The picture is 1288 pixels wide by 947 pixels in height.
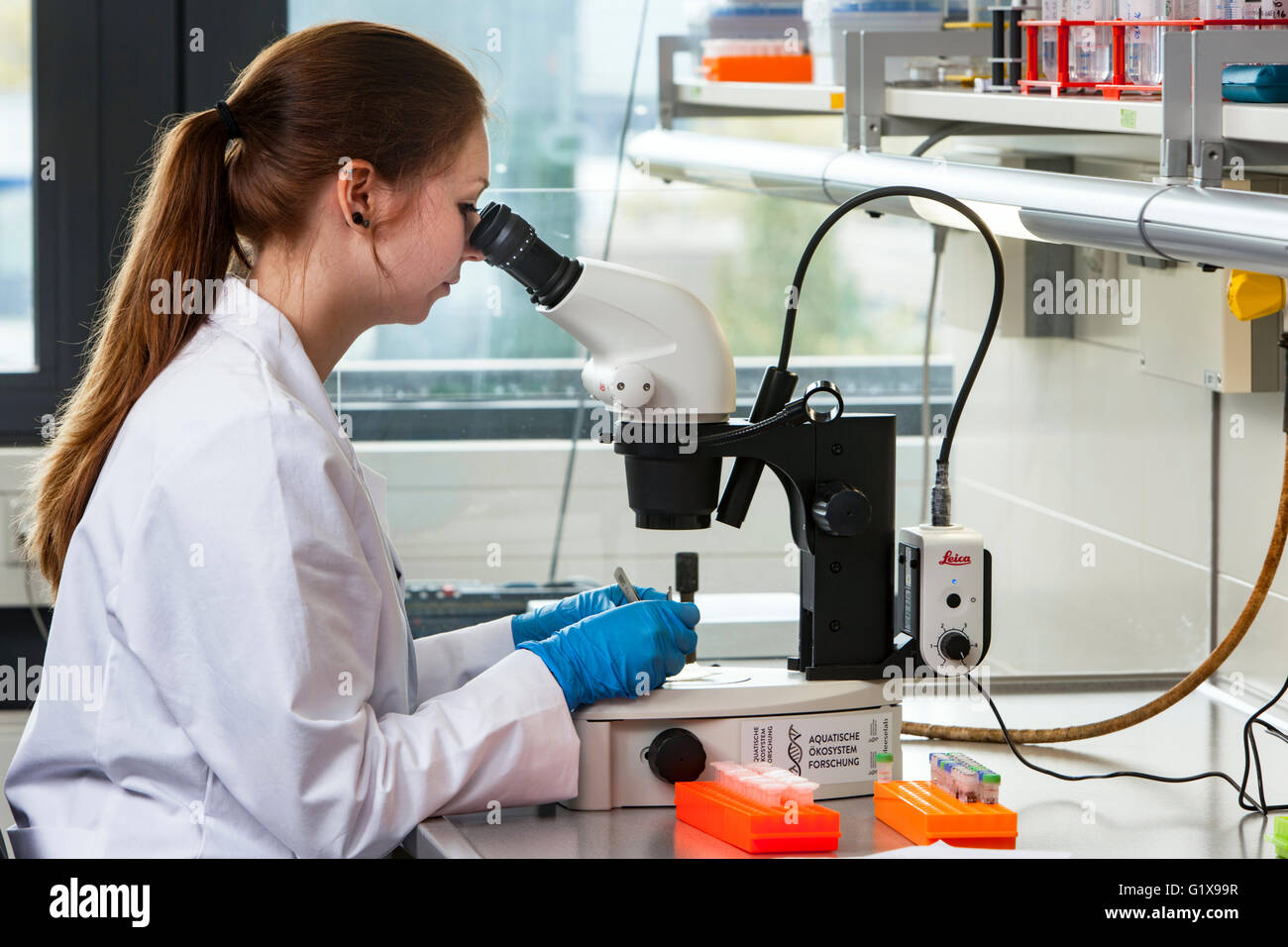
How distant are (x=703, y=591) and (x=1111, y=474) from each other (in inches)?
21.9

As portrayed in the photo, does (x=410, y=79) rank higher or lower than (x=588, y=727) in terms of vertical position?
higher

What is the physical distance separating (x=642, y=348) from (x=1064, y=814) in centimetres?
52

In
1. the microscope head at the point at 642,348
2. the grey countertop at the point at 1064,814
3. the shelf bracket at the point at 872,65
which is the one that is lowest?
the grey countertop at the point at 1064,814

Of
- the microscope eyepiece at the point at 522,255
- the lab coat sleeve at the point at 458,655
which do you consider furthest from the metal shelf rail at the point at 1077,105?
the lab coat sleeve at the point at 458,655

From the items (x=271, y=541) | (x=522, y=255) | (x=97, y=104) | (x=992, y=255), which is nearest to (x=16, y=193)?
(x=97, y=104)

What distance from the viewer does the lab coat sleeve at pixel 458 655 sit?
1412 millimetres

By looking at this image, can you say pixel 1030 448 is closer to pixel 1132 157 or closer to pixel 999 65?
pixel 1132 157

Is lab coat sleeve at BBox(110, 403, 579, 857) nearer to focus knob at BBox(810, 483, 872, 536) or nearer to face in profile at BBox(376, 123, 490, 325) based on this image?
face in profile at BBox(376, 123, 490, 325)

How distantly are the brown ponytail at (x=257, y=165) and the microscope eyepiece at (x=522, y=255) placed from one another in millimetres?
64

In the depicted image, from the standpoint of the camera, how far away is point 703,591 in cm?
206

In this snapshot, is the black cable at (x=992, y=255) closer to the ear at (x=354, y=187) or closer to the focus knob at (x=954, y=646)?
the focus knob at (x=954, y=646)

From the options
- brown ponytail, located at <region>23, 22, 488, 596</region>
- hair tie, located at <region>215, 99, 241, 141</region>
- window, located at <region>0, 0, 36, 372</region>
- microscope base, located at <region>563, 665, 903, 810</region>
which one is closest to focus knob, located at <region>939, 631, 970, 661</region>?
microscope base, located at <region>563, 665, 903, 810</region>
